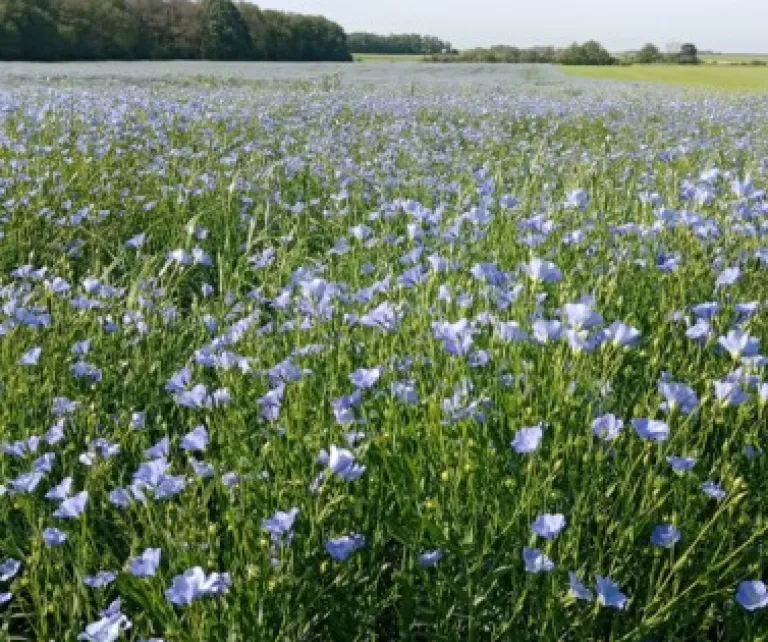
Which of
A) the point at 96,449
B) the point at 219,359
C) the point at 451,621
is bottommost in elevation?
the point at 451,621

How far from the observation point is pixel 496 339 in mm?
2053

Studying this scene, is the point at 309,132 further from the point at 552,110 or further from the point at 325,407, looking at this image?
→ the point at 325,407

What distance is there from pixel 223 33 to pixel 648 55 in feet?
71.9

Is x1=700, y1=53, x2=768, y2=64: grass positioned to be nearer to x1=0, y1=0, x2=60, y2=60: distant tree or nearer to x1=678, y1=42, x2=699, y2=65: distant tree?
x1=678, y1=42, x2=699, y2=65: distant tree

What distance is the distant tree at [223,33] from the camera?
32.0 metres

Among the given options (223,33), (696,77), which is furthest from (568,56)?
(223,33)

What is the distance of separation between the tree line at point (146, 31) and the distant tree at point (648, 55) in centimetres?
1657

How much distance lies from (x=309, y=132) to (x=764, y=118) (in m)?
6.25

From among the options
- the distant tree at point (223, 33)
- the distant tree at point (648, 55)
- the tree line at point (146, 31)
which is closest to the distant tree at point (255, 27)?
the tree line at point (146, 31)

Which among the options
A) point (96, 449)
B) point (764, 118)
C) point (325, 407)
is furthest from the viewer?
point (764, 118)

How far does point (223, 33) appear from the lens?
32469 millimetres

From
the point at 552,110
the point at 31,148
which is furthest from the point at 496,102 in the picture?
the point at 31,148

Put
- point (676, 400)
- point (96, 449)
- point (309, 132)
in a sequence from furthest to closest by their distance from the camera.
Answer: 1. point (309, 132)
2. point (96, 449)
3. point (676, 400)

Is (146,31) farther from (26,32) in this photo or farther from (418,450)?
(418,450)
